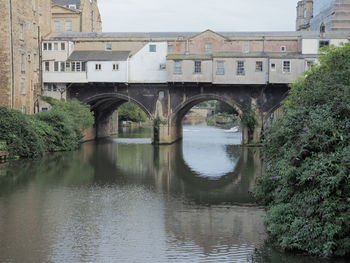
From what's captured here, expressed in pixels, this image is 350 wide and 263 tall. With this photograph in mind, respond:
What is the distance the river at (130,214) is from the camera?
45.1 ft

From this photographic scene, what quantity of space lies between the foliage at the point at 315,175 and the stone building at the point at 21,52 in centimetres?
3198

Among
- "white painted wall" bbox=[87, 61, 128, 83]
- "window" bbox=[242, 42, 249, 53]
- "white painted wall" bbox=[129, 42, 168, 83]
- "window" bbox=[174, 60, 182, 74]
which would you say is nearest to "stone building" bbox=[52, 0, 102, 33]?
"white painted wall" bbox=[87, 61, 128, 83]

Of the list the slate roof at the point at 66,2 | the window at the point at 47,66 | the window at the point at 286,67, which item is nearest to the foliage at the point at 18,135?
the window at the point at 47,66

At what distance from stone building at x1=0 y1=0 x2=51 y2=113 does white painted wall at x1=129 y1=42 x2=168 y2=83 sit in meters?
9.68

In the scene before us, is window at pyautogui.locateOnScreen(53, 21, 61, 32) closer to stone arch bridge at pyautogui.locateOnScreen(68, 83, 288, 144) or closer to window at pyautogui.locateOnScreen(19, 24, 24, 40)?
stone arch bridge at pyautogui.locateOnScreen(68, 83, 288, 144)

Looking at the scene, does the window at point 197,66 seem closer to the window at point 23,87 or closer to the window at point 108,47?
the window at point 108,47

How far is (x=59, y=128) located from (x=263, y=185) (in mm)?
26222

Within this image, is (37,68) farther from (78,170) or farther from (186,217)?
(186,217)

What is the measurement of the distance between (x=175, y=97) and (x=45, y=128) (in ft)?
47.2

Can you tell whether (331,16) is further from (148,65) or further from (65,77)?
(65,77)

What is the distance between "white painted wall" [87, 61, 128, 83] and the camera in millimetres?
46781

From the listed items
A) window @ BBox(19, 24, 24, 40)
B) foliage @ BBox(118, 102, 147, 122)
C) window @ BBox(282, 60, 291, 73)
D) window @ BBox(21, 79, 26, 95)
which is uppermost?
window @ BBox(19, 24, 24, 40)

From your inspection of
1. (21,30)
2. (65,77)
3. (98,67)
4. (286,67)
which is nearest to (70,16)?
(65,77)

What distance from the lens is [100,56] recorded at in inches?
1869
